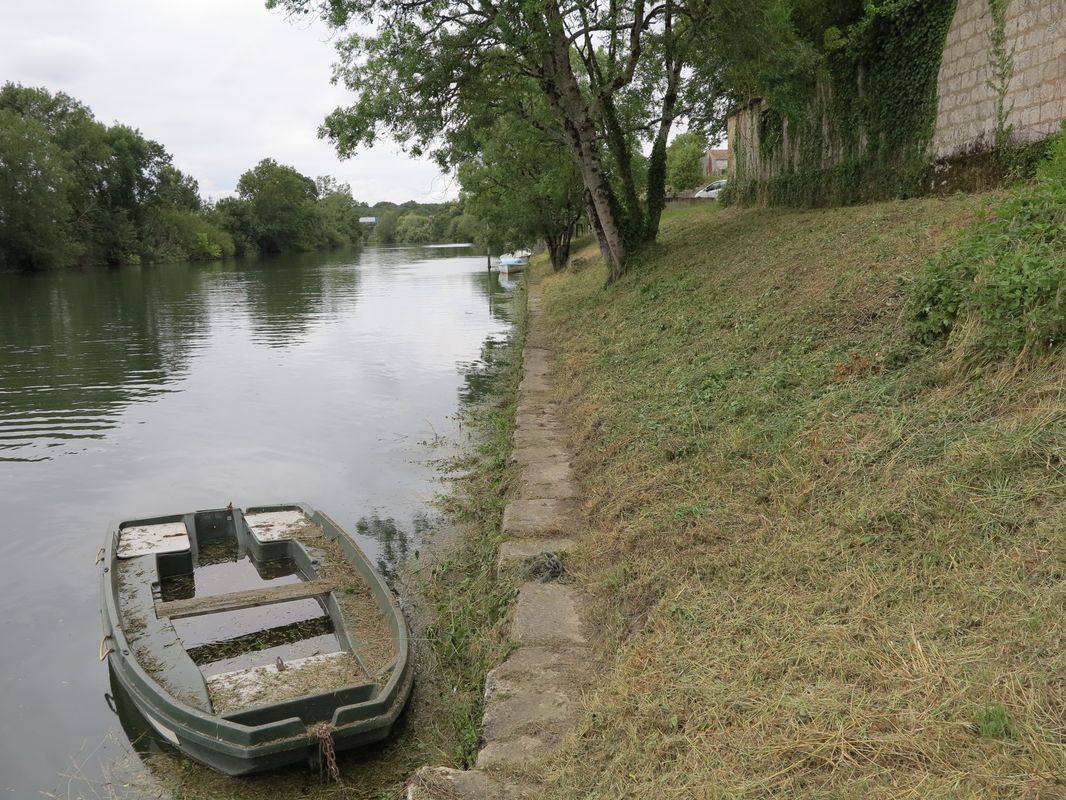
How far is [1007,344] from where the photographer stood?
15.5ft

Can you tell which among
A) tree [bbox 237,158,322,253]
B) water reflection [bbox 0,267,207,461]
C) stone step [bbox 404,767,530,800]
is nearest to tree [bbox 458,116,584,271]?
water reflection [bbox 0,267,207,461]

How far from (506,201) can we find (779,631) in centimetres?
2864

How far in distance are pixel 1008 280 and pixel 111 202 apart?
75460 millimetres

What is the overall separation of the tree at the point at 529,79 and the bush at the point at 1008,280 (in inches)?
294

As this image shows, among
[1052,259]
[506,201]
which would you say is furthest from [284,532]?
[506,201]

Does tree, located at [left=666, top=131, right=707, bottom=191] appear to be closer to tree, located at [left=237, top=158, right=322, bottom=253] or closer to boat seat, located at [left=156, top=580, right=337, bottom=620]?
boat seat, located at [left=156, top=580, right=337, bottom=620]

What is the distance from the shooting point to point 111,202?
6681 centimetres

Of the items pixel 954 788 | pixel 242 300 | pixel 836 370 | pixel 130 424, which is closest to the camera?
pixel 954 788

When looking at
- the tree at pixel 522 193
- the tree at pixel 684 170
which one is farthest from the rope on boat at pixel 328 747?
the tree at pixel 684 170

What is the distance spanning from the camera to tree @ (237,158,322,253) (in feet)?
319

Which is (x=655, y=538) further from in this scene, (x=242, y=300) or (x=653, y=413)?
(x=242, y=300)

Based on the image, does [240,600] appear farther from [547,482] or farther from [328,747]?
[547,482]

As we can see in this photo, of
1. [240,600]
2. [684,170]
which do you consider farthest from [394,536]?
[684,170]

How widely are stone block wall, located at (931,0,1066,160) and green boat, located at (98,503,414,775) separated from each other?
9.71m
